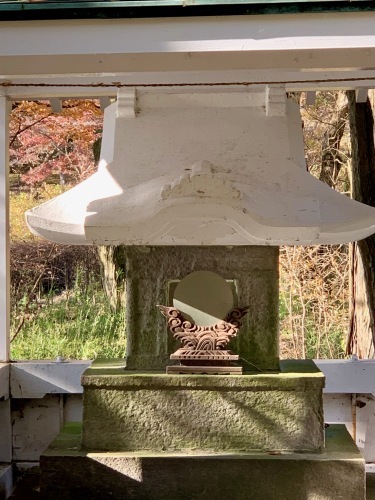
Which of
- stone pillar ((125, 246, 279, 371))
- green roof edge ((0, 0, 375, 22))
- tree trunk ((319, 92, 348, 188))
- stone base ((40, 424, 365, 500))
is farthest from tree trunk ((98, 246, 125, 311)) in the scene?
A: green roof edge ((0, 0, 375, 22))

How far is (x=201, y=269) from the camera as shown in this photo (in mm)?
4801

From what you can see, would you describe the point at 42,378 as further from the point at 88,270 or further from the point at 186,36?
the point at 88,270

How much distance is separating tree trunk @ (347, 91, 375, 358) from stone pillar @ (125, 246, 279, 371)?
2.40 metres

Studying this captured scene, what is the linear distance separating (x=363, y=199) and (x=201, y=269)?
2799mm

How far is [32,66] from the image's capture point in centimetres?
412

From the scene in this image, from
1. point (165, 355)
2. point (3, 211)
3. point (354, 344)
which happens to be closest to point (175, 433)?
point (165, 355)

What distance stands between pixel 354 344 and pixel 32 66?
451cm

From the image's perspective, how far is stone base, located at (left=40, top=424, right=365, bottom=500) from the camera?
450 cm

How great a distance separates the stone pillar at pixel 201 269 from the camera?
4805mm

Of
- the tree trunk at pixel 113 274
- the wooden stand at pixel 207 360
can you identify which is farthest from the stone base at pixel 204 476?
the tree trunk at pixel 113 274

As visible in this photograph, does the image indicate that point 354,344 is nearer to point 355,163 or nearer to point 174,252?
point 355,163

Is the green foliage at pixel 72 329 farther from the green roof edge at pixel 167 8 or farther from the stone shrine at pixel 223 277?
the green roof edge at pixel 167 8

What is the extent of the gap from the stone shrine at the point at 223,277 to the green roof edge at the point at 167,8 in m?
1.02

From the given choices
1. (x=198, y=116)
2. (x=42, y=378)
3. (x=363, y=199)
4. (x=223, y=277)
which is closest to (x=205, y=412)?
(x=223, y=277)
